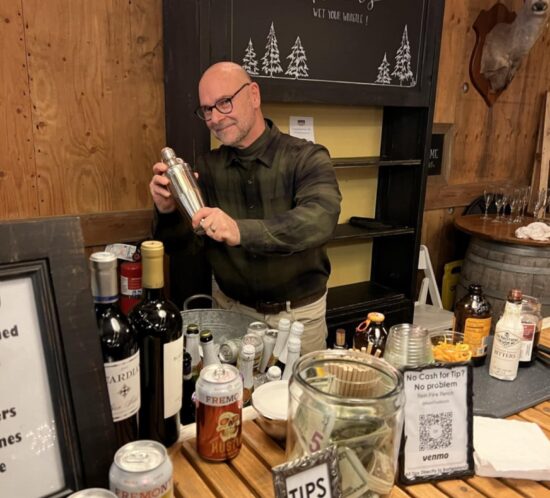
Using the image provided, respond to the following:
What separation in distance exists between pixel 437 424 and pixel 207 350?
0.48 metres

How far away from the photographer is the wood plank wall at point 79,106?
2070 mm

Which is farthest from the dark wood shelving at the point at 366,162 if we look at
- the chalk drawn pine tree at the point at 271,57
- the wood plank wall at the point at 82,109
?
the wood plank wall at the point at 82,109

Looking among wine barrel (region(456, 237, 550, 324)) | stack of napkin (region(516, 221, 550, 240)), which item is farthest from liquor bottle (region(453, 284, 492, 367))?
stack of napkin (region(516, 221, 550, 240))

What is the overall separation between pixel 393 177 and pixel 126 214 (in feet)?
5.37

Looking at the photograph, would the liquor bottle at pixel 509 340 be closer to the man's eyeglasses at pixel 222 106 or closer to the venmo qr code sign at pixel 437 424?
the venmo qr code sign at pixel 437 424

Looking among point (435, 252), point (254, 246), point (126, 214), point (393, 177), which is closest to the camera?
point (254, 246)

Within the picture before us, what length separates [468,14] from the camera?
11.2 feet

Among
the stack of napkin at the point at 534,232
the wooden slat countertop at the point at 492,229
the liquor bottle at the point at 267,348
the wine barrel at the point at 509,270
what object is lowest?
the wine barrel at the point at 509,270

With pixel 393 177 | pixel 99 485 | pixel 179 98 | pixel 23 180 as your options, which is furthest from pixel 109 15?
pixel 99 485

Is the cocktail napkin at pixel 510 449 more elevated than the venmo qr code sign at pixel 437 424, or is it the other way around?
the venmo qr code sign at pixel 437 424

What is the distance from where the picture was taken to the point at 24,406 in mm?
678

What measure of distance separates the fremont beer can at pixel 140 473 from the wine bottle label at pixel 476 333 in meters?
0.87

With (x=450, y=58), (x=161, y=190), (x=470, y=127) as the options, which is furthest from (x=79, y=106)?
(x=470, y=127)

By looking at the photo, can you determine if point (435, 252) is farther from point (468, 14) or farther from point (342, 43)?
point (342, 43)
